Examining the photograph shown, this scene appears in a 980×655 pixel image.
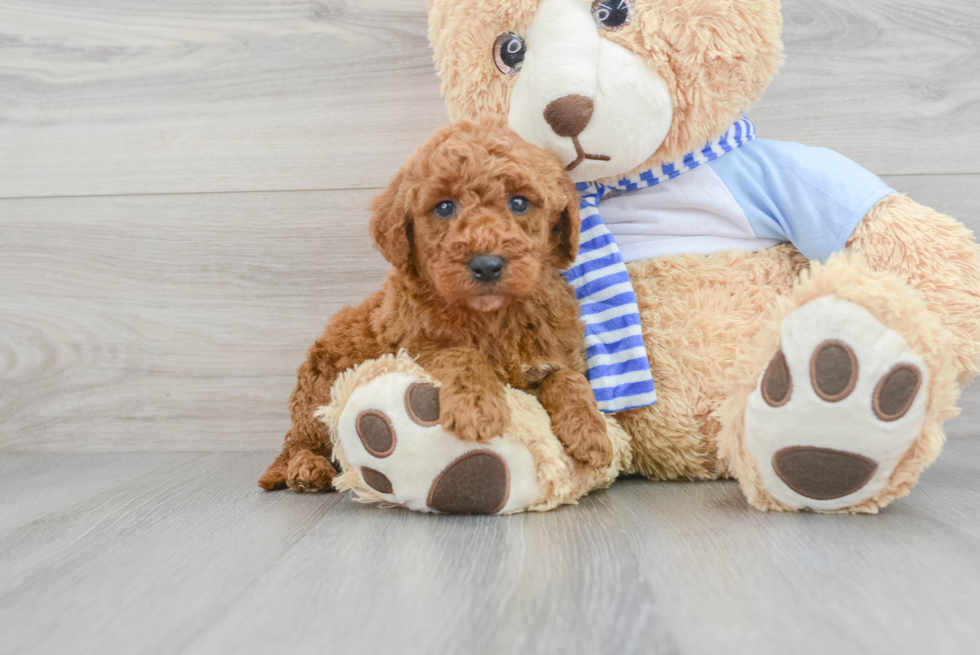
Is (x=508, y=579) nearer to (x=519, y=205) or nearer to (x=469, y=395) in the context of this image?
(x=469, y=395)

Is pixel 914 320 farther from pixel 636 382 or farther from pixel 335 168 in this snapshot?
pixel 335 168

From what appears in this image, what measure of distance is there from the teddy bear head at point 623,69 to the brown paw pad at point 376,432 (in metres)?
0.37

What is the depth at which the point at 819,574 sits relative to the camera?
58 centimetres

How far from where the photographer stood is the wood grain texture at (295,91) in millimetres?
1172

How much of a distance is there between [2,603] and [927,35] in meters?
1.40

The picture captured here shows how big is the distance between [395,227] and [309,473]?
0.36 metres

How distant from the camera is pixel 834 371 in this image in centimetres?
67

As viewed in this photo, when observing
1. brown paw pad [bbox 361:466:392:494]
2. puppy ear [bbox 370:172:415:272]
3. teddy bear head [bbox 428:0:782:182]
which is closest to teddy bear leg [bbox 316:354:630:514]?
brown paw pad [bbox 361:466:392:494]

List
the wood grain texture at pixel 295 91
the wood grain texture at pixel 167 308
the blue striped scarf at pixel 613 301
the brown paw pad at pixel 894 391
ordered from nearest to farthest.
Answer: the brown paw pad at pixel 894 391 → the blue striped scarf at pixel 613 301 → the wood grain texture at pixel 295 91 → the wood grain texture at pixel 167 308

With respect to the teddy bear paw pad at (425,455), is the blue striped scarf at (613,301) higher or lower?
higher

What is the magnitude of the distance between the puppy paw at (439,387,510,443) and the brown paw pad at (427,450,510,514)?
0.04 metres

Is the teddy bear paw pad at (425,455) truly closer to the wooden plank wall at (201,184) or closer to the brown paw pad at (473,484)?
the brown paw pad at (473,484)

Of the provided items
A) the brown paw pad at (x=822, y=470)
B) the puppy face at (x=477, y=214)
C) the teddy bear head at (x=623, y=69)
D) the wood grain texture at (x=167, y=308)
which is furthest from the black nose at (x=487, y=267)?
the wood grain texture at (x=167, y=308)

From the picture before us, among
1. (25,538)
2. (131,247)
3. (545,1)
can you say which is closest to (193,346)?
(131,247)
